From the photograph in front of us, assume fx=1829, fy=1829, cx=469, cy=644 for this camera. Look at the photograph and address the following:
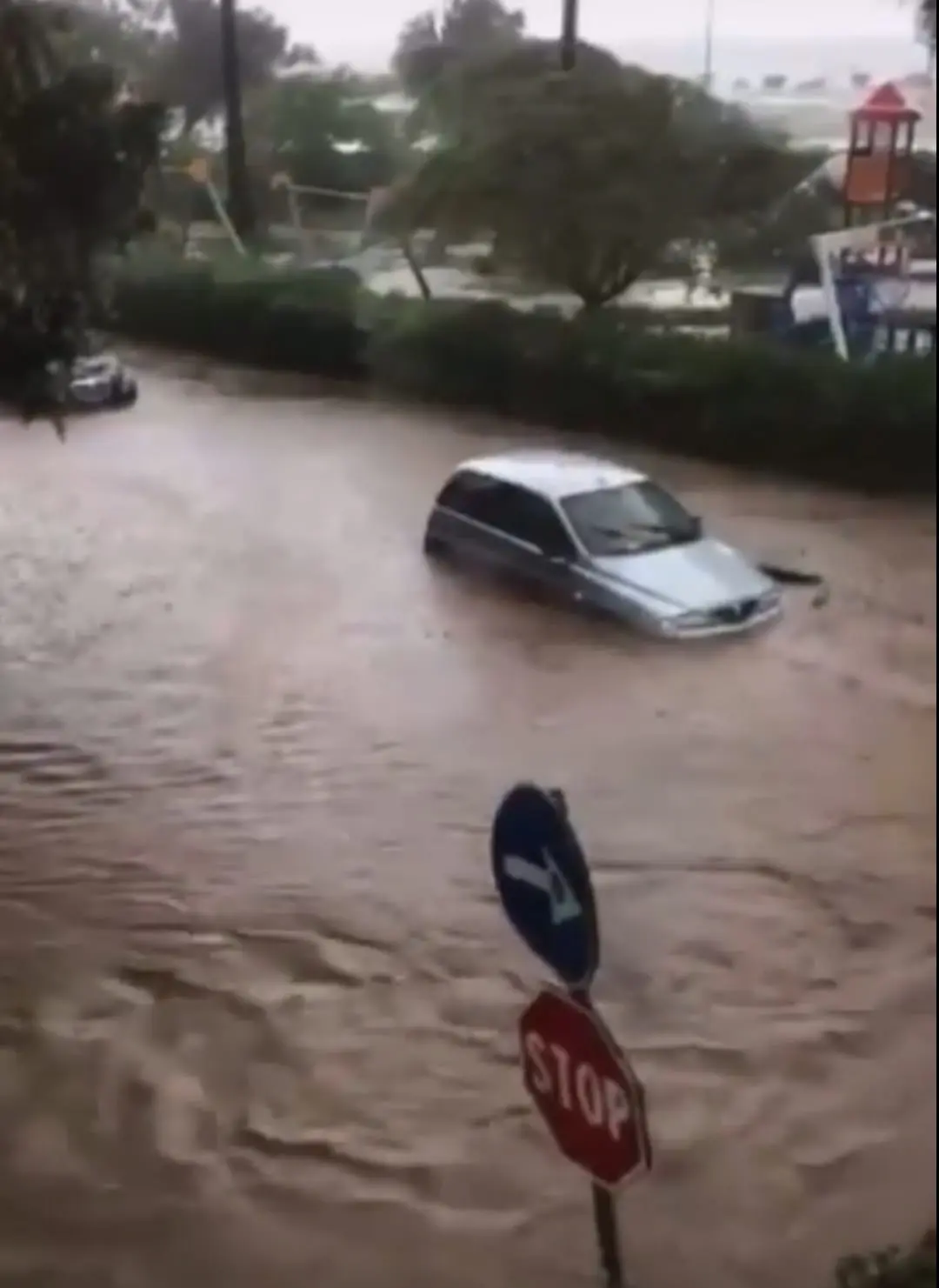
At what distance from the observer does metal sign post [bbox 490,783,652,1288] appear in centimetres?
130

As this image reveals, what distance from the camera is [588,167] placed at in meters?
1.49

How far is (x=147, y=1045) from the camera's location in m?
1.67

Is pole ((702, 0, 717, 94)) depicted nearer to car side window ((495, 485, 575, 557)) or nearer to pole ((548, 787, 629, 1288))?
car side window ((495, 485, 575, 557))

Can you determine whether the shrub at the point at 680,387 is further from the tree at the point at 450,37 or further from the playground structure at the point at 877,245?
the tree at the point at 450,37

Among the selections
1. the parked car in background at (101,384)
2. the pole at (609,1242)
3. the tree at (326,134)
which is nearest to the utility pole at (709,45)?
the tree at (326,134)

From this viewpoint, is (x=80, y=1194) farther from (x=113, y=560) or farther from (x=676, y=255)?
(x=676, y=255)

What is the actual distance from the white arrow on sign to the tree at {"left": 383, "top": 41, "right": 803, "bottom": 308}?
50 centimetres

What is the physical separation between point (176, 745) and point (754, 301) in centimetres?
71

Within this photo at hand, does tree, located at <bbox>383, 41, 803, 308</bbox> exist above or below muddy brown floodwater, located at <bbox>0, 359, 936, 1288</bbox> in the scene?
above

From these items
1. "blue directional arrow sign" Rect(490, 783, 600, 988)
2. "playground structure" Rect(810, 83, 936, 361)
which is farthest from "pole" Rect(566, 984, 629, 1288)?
"playground structure" Rect(810, 83, 936, 361)

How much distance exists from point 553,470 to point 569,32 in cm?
36

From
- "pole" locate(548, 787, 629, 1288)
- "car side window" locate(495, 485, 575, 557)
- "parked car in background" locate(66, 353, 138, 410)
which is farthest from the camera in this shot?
"parked car in background" locate(66, 353, 138, 410)

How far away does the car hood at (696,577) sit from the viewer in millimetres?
1448

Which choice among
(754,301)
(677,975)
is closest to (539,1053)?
(677,975)
